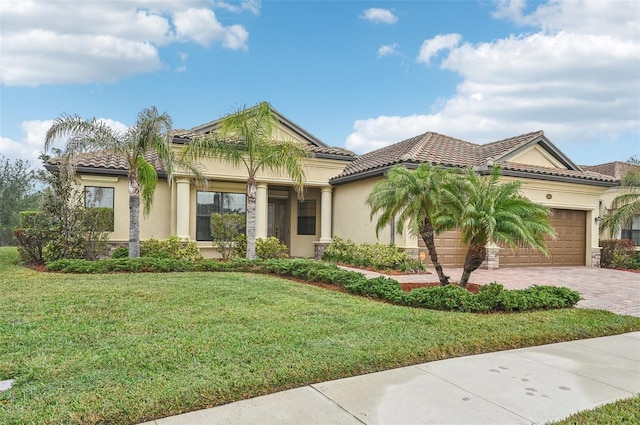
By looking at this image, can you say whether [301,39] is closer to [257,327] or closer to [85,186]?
[85,186]

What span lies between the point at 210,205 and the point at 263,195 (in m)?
2.17

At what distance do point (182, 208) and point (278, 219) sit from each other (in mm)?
4935

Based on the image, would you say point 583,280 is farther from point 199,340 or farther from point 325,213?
point 199,340

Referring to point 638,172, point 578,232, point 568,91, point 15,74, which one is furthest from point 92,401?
point 638,172

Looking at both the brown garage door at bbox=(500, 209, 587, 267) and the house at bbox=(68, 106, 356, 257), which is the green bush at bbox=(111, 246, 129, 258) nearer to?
the house at bbox=(68, 106, 356, 257)

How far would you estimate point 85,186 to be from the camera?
14.8 meters

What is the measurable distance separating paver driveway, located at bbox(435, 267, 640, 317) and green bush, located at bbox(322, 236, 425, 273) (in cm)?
138

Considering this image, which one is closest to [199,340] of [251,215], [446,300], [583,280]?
[446,300]

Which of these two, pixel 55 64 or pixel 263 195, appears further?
pixel 263 195

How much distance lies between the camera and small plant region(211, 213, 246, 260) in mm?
14438

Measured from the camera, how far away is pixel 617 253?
17.7 m

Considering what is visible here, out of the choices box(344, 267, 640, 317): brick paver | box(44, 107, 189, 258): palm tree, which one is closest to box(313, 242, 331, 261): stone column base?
box(344, 267, 640, 317): brick paver

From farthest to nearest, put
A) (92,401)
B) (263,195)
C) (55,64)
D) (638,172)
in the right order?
1. (638,172)
2. (263,195)
3. (55,64)
4. (92,401)

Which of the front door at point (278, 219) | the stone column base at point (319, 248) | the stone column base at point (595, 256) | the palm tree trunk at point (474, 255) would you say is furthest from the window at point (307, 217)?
the stone column base at point (595, 256)
